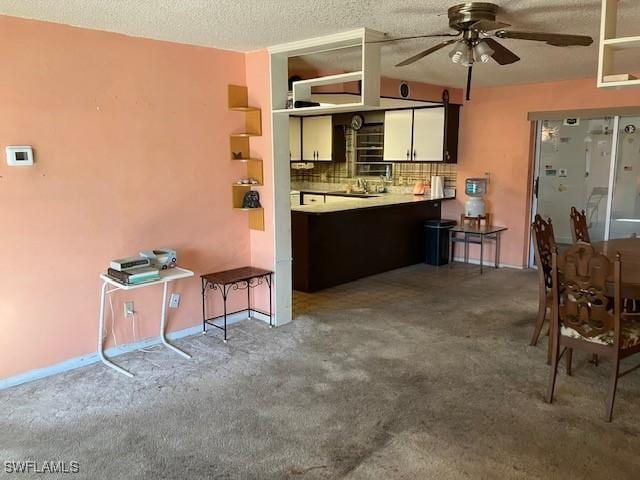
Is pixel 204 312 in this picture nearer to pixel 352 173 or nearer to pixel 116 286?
pixel 116 286

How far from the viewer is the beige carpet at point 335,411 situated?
95.9 inches

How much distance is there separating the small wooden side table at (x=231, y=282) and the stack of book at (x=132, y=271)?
2.19 feet

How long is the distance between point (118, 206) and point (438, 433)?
2555 mm

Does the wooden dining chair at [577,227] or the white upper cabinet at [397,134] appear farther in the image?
the white upper cabinet at [397,134]

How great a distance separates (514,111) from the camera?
623 centimetres

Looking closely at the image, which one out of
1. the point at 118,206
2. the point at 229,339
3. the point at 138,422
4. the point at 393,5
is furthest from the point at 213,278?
the point at 393,5

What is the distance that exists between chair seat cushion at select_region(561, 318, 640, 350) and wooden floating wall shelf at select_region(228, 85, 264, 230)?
2.48 m

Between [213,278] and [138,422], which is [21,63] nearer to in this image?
[213,278]

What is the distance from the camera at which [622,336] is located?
111 inches

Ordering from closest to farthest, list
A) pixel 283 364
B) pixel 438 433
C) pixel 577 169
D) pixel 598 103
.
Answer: pixel 438 433 → pixel 283 364 → pixel 598 103 → pixel 577 169

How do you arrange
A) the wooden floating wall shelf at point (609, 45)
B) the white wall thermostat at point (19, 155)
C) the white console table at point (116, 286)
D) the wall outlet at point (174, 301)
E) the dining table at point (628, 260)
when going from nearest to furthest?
the wooden floating wall shelf at point (609, 45)
the dining table at point (628, 260)
the white wall thermostat at point (19, 155)
the white console table at point (116, 286)
the wall outlet at point (174, 301)

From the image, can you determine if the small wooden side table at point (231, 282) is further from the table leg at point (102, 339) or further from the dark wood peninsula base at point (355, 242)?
the dark wood peninsula base at point (355, 242)

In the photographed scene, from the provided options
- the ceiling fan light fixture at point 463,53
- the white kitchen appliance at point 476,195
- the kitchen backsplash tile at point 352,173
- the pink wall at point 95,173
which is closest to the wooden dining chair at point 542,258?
the ceiling fan light fixture at point 463,53

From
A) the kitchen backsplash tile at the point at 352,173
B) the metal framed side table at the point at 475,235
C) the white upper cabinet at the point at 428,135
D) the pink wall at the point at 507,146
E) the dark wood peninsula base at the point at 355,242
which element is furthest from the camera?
the kitchen backsplash tile at the point at 352,173
